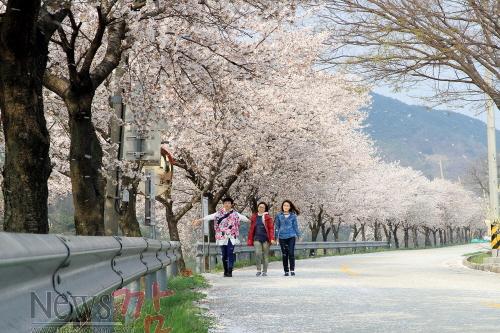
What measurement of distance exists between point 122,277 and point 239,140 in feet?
76.5

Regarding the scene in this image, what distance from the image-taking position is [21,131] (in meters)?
8.03

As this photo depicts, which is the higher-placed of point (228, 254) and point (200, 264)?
point (228, 254)

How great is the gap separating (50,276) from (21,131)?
5052 millimetres

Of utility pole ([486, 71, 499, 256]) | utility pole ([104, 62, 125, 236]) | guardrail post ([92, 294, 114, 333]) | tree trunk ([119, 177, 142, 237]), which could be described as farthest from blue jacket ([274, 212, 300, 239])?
guardrail post ([92, 294, 114, 333])

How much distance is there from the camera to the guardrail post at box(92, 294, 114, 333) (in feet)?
15.9

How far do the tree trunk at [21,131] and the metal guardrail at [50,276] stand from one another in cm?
301

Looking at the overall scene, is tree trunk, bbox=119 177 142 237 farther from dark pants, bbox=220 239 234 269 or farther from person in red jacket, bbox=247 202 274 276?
person in red jacket, bbox=247 202 274 276

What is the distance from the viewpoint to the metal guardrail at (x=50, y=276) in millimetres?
2590

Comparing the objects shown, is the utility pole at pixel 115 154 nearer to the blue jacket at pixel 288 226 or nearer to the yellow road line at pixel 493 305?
the blue jacket at pixel 288 226

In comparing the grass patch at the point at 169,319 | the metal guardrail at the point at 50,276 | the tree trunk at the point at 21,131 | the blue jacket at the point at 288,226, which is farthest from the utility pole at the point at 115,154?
the metal guardrail at the point at 50,276

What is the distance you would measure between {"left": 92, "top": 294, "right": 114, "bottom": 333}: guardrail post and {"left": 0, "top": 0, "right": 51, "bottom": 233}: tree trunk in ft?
10.9

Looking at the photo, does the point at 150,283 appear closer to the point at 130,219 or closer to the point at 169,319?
the point at 169,319

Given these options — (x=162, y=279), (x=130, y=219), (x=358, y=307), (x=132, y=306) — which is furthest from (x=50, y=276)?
(x=130, y=219)

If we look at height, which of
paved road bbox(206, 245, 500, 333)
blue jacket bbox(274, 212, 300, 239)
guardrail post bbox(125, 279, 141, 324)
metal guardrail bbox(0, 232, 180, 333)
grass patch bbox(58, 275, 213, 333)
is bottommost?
paved road bbox(206, 245, 500, 333)
